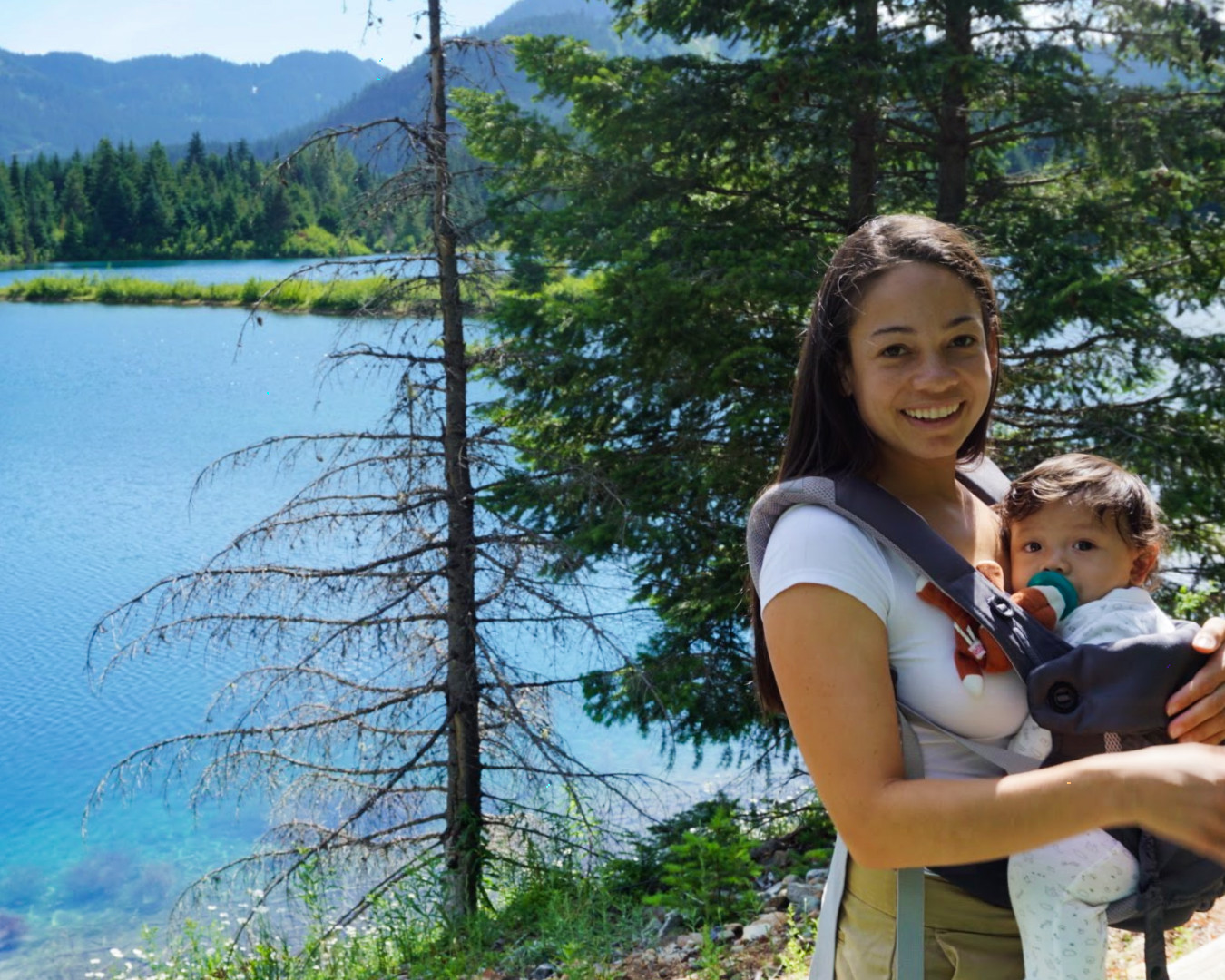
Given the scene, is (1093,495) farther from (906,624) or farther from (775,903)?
(775,903)

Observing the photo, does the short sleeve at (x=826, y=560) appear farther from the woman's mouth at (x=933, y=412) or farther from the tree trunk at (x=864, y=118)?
the tree trunk at (x=864, y=118)

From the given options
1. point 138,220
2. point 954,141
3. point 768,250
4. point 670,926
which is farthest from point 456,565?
point 138,220

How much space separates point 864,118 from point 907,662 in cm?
631

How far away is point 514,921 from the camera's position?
15.9ft

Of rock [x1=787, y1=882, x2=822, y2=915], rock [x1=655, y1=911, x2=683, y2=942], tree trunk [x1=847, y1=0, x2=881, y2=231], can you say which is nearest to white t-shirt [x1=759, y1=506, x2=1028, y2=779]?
rock [x1=787, y1=882, x2=822, y2=915]

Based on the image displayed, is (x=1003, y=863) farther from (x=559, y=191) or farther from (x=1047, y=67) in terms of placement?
(x=1047, y=67)

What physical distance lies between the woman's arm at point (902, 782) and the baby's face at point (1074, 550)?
0.44 meters

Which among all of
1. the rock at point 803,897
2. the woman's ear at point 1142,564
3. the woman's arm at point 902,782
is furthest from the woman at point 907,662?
the rock at point 803,897

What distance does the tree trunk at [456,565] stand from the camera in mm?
5332

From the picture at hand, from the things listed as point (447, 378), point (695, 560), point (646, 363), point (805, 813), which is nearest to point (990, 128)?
point (646, 363)

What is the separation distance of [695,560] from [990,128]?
3187 mm

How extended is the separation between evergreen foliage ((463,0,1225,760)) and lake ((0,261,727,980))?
127cm

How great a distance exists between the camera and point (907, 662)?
3.76 feet

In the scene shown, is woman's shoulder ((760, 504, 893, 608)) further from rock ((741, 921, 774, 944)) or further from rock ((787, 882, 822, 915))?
rock ((787, 882, 822, 915))
